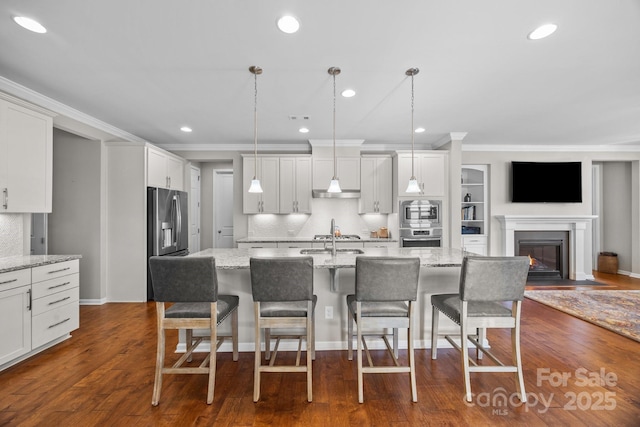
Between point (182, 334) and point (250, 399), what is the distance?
107 cm

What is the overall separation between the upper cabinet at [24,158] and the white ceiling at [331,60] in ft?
1.19

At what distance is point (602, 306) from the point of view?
13.6 feet

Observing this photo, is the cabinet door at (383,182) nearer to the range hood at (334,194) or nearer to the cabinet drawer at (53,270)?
the range hood at (334,194)

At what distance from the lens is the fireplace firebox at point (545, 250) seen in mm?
5914

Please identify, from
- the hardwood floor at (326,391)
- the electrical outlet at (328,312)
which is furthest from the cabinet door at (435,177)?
the electrical outlet at (328,312)

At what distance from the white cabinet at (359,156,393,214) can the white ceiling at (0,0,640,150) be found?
3.45 feet

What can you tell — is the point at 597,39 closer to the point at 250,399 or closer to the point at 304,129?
the point at 304,129

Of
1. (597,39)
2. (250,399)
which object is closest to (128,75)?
(250,399)

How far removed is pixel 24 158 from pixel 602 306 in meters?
7.02

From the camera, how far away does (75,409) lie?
6.70 ft

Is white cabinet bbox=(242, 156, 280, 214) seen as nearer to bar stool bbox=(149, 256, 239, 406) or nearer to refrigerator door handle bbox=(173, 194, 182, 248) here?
refrigerator door handle bbox=(173, 194, 182, 248)

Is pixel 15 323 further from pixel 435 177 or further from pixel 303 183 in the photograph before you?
pixel 435 177

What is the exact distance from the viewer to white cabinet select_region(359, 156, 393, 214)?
5.46 metres

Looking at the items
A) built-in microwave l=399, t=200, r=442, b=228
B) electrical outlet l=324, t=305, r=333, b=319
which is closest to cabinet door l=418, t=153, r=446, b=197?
built-in microwave l=399, t=200, r=442, b=228
